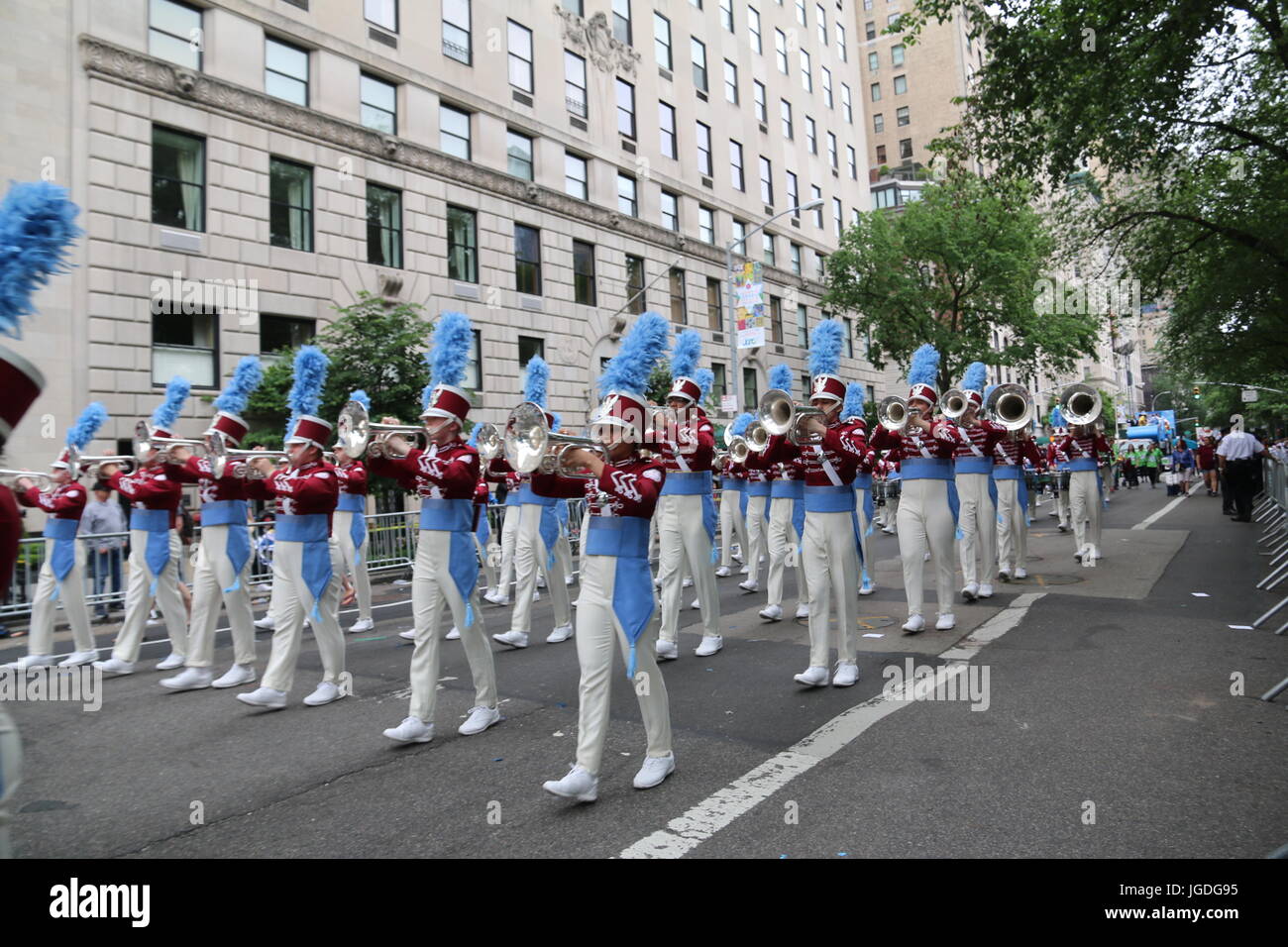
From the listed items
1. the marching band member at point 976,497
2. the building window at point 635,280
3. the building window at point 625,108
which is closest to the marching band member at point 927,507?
the marching band member at point 976,497

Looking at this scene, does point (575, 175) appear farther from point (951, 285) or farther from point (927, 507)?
point (927, 507)

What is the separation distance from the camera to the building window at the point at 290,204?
19.4 meters

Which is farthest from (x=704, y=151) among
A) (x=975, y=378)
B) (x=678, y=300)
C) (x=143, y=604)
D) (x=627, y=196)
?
(x=143, y=604)

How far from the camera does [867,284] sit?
36594mm

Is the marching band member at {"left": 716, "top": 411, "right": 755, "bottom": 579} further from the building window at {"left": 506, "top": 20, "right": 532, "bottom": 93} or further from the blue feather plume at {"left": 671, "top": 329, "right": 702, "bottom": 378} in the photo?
the building window at {"left": 506, "top": 20, "right": 532, "bottom": 93}

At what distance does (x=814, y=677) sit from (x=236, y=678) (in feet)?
17.1

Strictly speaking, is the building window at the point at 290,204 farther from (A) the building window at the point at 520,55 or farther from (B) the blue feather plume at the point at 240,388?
(B) the blue feather plume at the point at 240,388

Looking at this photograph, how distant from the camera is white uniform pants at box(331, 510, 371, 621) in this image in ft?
32.9

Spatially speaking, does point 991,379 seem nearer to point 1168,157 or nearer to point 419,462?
point 1168,157

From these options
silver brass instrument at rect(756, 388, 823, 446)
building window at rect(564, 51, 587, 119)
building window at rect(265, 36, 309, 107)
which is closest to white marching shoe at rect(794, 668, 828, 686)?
silver brass instrument at rect(756, 388, 823, 446)

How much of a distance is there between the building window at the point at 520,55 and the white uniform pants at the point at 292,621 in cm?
2322

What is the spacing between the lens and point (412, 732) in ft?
17.6
